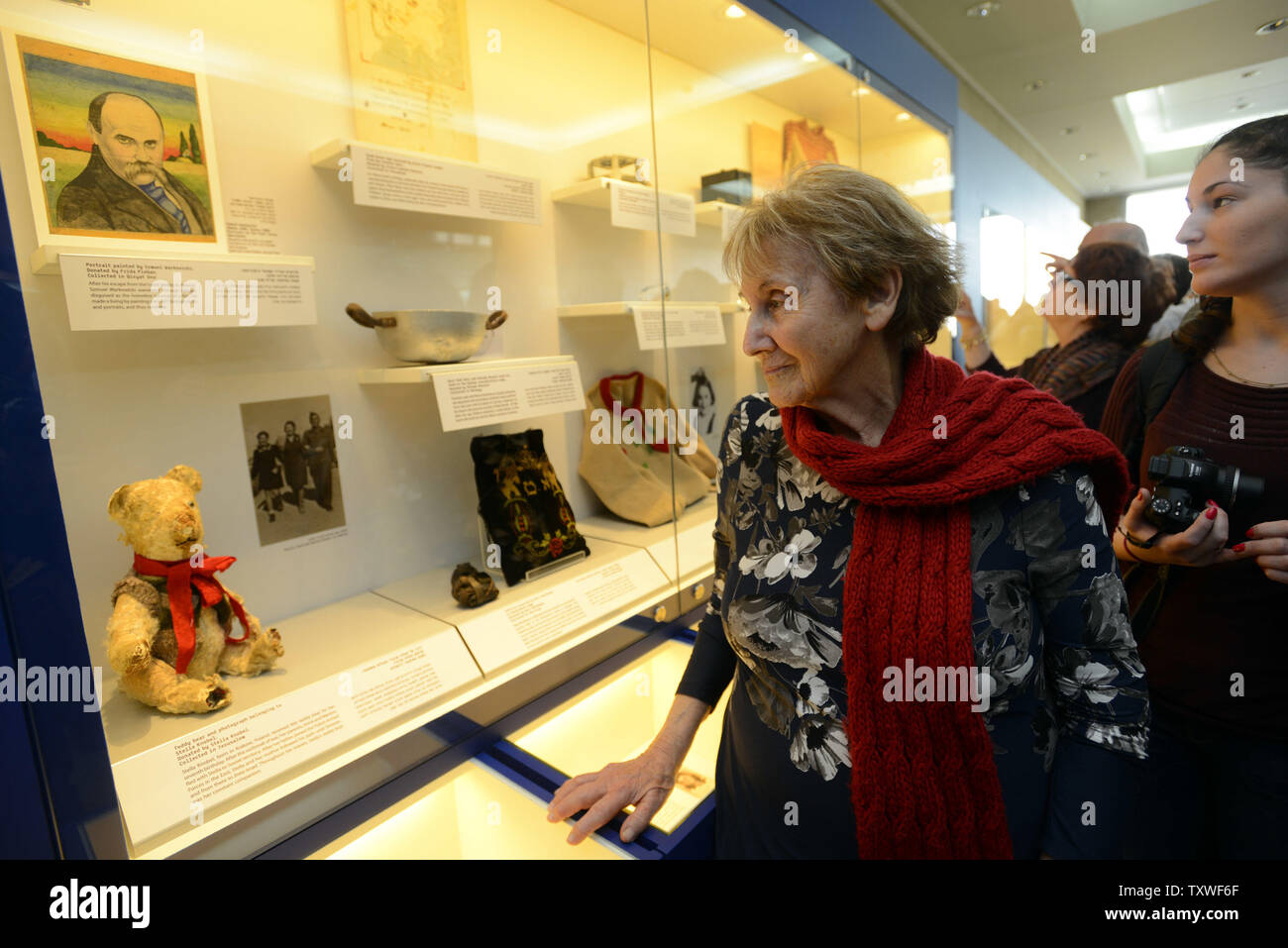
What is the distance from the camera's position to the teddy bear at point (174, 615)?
3.51 feet

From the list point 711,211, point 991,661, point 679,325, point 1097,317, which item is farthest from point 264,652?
point 1097,317

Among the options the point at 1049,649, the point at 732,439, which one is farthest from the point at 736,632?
the point at 1049,649

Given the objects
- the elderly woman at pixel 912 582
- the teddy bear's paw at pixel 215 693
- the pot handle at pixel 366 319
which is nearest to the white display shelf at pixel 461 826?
the teddy bear's paw at pixel 215 693

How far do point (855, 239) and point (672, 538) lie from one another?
129 centimetres

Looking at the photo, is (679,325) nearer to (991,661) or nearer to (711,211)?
(711,211)

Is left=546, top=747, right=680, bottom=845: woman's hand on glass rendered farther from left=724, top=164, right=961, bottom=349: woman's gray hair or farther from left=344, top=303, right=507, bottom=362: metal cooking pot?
left=344, top=303, right=507, bottom=362: metal cooking pot

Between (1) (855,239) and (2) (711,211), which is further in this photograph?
(2) (711,211)

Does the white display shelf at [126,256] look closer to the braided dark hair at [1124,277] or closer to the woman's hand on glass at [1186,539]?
the woman's hand on glass at [1186,539]

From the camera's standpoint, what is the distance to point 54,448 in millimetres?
1145

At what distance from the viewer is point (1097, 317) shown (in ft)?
5.52

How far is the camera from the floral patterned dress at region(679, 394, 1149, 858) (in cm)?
82

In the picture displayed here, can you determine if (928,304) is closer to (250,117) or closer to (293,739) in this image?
(293,739)

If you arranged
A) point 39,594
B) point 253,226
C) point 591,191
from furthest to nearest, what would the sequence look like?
1. point 591,191
2. point 253,226
3. point 39,594

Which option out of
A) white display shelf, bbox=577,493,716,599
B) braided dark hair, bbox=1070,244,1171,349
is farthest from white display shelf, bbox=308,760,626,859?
braided dark hair, bbox=1070,244,1171,349
